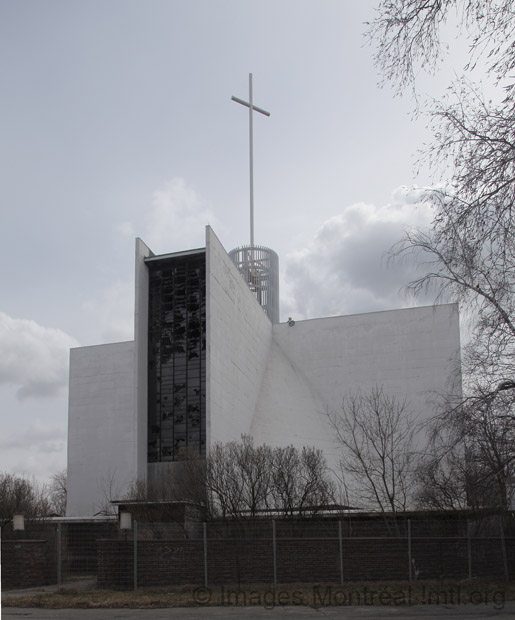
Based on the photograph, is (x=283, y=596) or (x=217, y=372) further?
(x=217, y=372)

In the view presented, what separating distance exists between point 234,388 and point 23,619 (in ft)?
78.0

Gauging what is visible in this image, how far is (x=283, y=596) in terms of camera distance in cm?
1545

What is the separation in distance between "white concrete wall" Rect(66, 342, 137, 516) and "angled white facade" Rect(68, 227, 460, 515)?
0.26 feet

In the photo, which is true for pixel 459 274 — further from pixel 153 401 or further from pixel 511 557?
pixel 153 401

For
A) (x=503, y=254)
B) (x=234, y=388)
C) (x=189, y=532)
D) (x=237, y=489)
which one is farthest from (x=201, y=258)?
(x=503, y=254)

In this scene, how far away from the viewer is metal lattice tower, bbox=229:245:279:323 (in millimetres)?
50469

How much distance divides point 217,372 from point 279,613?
67.4 feet

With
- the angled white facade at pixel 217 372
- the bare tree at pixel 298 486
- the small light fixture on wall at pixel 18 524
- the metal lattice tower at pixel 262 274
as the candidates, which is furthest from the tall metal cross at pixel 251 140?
the small light fixture on wall at pixel 18 524

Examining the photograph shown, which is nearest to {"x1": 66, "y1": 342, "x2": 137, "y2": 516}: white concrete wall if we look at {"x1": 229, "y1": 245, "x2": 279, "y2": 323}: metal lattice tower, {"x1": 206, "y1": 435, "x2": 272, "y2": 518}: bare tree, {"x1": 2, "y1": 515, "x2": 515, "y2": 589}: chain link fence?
{"x1": 229, "y1": 245, "x2": 279, "y2": 323}: metal lattice tower

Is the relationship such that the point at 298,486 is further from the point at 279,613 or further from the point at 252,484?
the point at 279,613

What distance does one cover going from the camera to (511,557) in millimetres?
19000

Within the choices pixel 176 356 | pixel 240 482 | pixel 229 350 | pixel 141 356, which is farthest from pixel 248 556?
pixel 176 356

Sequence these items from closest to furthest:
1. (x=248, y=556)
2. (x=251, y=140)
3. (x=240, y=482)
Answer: (x=248, y=556) < (x=240, y=482) < (x=251, y=140)

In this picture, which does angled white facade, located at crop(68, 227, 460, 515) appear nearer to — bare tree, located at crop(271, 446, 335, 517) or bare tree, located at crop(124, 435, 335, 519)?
bare tree, located at crop(124, 435, 335, 519)
